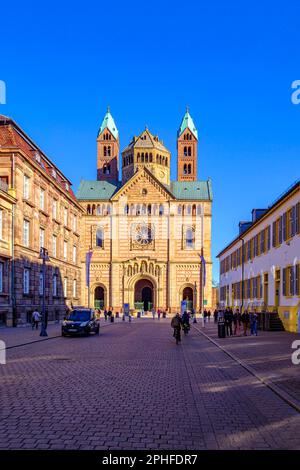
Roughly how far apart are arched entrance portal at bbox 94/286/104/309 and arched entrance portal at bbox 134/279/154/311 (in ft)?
16.7

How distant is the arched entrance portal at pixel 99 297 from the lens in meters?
74.8

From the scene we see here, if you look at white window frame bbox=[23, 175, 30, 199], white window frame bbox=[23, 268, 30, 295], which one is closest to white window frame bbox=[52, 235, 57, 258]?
white window frame bbox=[23, 268, 30, 295]

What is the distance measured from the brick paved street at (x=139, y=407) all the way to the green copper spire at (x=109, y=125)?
8065cm

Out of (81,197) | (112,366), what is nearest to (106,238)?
(81,197)

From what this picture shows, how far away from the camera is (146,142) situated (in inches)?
3305

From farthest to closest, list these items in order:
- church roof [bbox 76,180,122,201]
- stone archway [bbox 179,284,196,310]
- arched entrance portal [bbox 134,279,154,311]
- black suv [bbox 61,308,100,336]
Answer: church roof [bbox 76,180,122,201], arched entrance portal [bbox 134,279,154,311], stone archway [bbox 179,284,196,310], black suv [bbox 61,308,100,336]

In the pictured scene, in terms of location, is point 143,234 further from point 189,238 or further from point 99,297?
point 99,297

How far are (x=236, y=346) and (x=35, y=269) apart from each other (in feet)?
70.3

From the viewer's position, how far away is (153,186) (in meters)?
75.7

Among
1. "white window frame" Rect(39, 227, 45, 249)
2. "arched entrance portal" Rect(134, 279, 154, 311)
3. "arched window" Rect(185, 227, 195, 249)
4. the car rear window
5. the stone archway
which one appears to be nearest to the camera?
the car rear window

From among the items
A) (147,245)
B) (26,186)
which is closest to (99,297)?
(147,245)

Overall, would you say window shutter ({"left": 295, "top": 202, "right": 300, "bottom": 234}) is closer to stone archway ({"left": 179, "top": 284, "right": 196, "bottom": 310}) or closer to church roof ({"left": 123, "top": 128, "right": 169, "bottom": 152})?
stone archway ({"left": 179, "top": 284, "right": 196, "bottom": 310})

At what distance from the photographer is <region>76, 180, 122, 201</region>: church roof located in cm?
8000

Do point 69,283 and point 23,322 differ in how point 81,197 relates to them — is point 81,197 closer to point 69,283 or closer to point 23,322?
point 69,283
